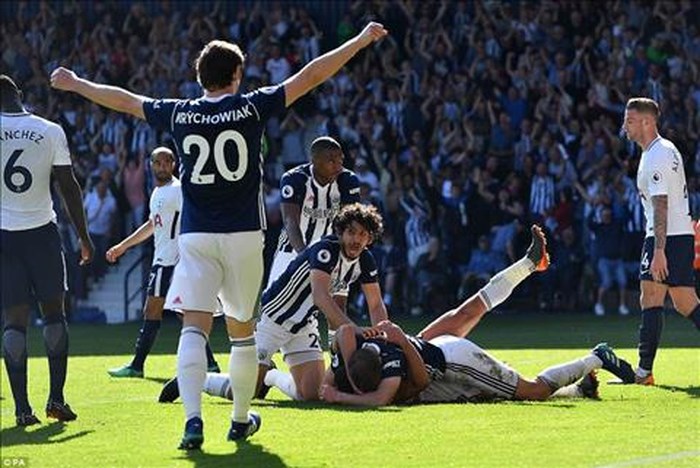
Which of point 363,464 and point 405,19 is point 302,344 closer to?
point 363,464

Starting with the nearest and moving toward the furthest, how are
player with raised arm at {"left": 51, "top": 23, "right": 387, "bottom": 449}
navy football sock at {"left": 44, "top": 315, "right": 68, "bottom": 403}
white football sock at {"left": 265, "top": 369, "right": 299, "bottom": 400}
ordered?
player with raised arm at {"left": 51, "top": 23, "right": 387, "bottom": 449}, navy football sock at {"left": 44, "top": 315, "right": 68, "bottom": 403}, white football sock at {"left": 265, "top": 369, "right": 299, "bottom": 400}

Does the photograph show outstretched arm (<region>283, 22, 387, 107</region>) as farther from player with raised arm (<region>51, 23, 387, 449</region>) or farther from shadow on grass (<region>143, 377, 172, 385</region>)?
shadow on grass (<region>143, 377, 172, 385</region>)

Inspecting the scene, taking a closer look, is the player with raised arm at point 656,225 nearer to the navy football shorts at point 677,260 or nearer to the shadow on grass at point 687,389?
the navy football shorts at point 677,260

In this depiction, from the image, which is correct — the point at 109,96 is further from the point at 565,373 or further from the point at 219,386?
the point at 565,373

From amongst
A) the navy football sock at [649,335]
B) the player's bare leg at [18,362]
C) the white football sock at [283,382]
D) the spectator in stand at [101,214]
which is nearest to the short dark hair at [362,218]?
the white football sock at [283,382]

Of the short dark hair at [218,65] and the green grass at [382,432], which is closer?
the green grass at [382,432]

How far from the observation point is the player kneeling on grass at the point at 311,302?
12.0 m

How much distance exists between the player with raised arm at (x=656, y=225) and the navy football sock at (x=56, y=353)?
488 cm

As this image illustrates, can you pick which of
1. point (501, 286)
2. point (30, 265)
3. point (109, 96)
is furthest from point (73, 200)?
point (501, 286)

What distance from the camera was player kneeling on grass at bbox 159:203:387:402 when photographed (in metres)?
12.0

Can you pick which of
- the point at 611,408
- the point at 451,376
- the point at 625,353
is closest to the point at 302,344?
the point at 451,376

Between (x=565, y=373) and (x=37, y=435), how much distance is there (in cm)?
415

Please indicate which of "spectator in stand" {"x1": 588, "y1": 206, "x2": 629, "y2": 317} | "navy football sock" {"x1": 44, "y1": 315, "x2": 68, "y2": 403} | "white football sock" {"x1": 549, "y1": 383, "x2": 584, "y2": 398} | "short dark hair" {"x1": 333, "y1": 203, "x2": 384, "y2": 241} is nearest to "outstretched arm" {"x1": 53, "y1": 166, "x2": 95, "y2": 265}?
"navy football sock" {"x1": 44, "y1": 315, "x2": 68, "y2": 403}

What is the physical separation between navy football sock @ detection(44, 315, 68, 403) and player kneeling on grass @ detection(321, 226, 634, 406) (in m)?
1.99
